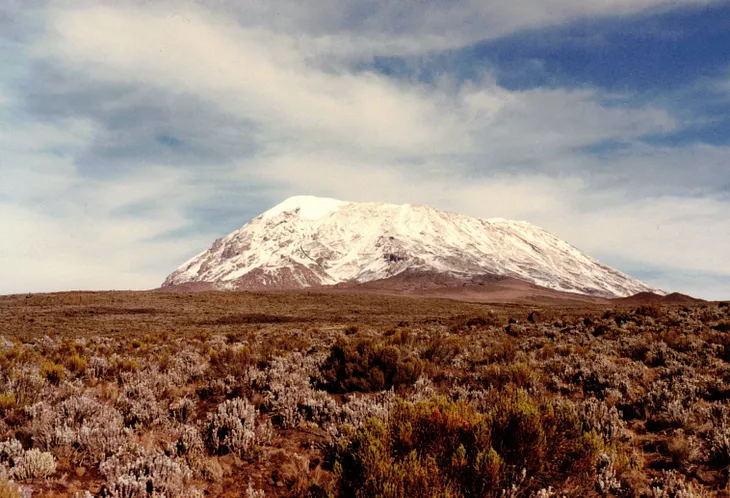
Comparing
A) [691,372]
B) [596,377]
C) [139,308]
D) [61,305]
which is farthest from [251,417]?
[61,305]

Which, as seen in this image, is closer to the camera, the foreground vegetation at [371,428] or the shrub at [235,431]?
the foreground vegetation at [371,428]

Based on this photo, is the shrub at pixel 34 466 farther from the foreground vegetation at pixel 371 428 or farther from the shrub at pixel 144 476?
the shrub at pixel 144 476

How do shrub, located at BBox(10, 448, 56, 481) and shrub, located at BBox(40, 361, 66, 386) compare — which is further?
shrub, located at BBox(40, 361, 66, 386)

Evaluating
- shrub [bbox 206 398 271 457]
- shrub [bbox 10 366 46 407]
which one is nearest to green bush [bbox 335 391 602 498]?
shrub [bbox 206 398 271 457]

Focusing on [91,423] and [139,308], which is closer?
[91,423]

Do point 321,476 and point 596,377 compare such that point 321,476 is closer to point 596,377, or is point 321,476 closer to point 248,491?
point 248,491

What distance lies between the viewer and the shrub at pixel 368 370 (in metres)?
9.20

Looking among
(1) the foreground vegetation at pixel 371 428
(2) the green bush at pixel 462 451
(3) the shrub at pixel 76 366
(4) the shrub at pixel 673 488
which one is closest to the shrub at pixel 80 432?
(1) the foreground vegetation at pixel 371 428

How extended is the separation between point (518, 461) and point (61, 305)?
228 ft

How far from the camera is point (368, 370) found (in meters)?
9.48

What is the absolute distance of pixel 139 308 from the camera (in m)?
55.4

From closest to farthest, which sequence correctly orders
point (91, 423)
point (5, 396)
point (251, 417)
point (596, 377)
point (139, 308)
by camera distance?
1. point (91, 423)
2. point (251, 417)
3. point (5, 396)
4. point (596, 377)
5. point (139, 308)

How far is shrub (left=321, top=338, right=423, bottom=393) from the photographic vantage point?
920cm

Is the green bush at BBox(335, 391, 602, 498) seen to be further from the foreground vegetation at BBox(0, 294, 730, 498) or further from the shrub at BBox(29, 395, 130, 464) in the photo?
the shrub at BBox(29, 395, 130, 464)
